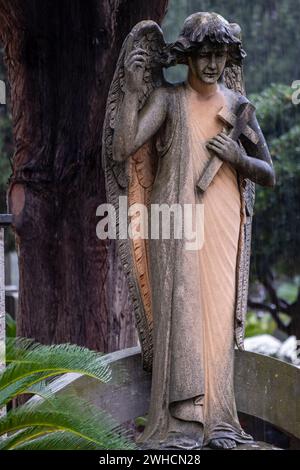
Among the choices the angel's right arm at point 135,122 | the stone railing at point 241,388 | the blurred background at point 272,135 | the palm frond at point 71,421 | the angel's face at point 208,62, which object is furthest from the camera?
the blurred background at point 272,135

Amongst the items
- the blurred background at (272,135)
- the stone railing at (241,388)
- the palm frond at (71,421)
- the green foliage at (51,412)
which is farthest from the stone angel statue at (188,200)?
the blurred background at (272,135)

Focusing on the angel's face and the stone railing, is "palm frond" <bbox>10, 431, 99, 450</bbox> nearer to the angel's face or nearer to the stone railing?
the stone railing

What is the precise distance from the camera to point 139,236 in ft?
27.2

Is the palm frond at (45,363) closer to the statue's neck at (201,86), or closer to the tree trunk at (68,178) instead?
the statue's neck at (201,86)

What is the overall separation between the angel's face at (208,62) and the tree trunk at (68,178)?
13.2ft

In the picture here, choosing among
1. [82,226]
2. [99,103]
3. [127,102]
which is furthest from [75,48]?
[127,102]

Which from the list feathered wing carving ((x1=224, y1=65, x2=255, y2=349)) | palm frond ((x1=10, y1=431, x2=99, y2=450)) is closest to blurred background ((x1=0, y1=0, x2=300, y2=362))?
feathered wing carving ((x1=224, y1=65, x2=255, y2=349))

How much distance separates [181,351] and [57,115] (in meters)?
5.08

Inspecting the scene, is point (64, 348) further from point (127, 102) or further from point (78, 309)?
point (78, 309)

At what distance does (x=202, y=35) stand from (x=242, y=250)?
1.42 meters

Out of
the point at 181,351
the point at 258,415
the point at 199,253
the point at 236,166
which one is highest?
the point at 236,166

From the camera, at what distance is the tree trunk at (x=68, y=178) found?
1217 cm

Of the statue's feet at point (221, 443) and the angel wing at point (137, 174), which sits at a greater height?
the angel wing at point (137, 174)

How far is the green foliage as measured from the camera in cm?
719
